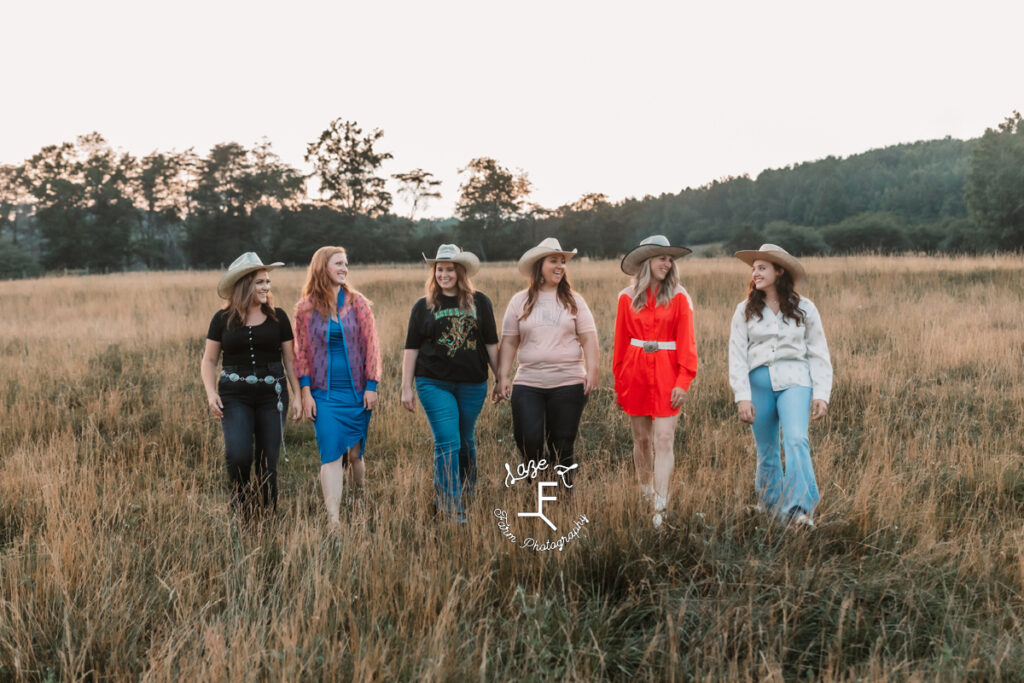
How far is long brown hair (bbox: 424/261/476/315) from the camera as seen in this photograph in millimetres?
4477

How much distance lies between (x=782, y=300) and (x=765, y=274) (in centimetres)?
19

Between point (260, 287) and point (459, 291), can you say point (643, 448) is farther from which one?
point (260, 287)

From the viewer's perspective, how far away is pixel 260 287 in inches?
170

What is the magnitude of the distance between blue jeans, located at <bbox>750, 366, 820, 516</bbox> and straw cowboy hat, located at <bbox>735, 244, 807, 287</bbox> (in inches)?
24.7

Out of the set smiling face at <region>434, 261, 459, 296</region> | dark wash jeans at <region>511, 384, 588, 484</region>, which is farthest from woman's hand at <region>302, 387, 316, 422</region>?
dark wash jeans at <region>511, 384, 588, 484</region>

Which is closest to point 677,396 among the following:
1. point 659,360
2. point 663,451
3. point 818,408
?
point 659,360

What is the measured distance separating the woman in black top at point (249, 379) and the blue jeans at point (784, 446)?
293 cm

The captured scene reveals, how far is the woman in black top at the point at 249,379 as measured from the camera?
13.5 feet

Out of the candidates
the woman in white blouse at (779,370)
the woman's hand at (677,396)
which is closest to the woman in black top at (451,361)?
the woman's hand at (677,396)

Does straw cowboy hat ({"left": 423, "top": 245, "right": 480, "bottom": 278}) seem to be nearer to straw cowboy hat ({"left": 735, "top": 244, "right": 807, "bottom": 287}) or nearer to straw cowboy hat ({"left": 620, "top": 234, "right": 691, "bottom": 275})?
straw cowboy hat ({"left": 620, "top": 234, "right": 691, "bottom": 275})

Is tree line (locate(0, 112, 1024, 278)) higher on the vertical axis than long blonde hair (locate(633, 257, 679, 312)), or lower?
higher

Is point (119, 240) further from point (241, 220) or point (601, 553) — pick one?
point (601, 553)

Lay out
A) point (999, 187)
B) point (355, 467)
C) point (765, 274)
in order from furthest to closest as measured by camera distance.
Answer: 1. point (999, 187)
2. point (355, 467)
3. point (765, 274)

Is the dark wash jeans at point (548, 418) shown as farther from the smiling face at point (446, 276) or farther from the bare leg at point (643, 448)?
the smiling face at point (446, 276)
